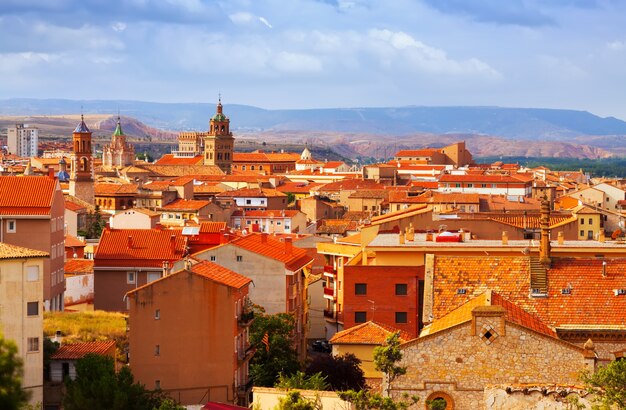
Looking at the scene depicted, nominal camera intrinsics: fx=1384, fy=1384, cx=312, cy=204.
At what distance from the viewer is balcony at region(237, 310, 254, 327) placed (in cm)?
3719

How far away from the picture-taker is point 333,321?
5456 cm

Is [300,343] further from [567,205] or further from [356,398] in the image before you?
[567,205]

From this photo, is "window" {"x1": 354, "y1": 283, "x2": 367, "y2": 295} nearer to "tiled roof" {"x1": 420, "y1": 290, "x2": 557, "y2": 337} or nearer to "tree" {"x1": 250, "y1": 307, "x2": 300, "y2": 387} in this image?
"tree" {"x1": 250, "y1": 307, "x2": 300, "y2": 387}

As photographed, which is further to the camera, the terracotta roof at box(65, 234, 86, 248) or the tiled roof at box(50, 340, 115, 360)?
the terracotta roof at box(65, 234, 86, 248)

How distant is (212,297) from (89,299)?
19361 mm

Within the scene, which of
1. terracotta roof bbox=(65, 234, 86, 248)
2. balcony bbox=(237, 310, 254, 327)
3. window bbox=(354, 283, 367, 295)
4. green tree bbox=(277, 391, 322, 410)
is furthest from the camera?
terracotta roof bbox=(65, 234, 86, 248)

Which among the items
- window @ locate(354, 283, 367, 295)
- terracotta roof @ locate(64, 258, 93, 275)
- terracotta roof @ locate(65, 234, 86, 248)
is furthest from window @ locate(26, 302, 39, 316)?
terracotta roof @ locate(65, 234, 86, 248)

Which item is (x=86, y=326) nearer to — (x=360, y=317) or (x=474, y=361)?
(x=360, y=317)

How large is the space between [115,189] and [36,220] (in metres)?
73.4

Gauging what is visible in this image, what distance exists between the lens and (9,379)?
41.9 ft

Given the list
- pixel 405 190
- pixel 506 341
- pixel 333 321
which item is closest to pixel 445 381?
pixel 506 341

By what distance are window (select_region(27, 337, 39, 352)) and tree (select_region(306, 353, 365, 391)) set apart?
687 cm

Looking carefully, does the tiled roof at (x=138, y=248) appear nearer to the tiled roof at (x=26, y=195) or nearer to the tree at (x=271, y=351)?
the tiled roof at (x=26, y=195)

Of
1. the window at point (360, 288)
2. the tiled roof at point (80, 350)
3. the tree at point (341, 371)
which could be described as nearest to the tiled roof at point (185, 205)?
the window at point (360, 288)
